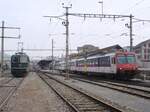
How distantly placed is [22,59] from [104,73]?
17.1m

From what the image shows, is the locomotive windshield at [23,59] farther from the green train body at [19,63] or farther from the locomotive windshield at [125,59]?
the locomotive windshield at [125,59]

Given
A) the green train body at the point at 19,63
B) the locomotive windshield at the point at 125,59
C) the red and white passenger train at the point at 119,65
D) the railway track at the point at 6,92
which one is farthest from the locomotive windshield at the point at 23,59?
the railway track at the point at 6,92

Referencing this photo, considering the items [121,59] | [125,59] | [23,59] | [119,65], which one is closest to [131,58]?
[125,59]

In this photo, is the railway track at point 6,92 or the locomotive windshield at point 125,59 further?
the locomotive windshield at point 125,59

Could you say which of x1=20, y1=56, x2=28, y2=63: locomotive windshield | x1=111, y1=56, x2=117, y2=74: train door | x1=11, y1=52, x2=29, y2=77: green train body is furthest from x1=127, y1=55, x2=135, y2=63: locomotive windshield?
x1=20, y1=56, x2=28, y2=63: locomotive windshield

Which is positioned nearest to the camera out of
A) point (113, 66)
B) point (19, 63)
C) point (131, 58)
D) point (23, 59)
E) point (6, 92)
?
point (6, 92)

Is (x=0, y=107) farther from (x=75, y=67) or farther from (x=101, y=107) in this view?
(x=75, y=67)

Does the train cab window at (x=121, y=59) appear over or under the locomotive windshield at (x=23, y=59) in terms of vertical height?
under

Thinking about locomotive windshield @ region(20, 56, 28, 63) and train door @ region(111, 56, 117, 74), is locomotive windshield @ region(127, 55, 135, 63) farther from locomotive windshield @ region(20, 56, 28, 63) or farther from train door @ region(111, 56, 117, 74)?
locomotive windshield @ region(20, 56, 28, 63)

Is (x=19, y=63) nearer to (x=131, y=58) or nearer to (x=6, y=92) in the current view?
(x=131, y=58)

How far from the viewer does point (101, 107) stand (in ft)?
57.6

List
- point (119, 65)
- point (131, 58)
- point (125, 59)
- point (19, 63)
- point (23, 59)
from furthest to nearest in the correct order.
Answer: point (23, 59) < point (19, 63) < point (131, 58) < point (125, 59) < point (119, 65)

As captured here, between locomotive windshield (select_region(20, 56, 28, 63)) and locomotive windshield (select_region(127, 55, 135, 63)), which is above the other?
locomotive windshield (select_region(20, 56, 28, 63))

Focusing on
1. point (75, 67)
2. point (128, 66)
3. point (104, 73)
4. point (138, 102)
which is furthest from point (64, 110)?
point (75, 67)
